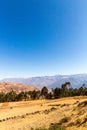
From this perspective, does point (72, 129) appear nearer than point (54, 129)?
Yes

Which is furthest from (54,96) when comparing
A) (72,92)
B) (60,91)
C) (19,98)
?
(19,98)

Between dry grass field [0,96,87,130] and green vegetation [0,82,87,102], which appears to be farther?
green vegetation [0,82,87,102]

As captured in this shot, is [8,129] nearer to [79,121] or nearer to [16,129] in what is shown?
[16,129]

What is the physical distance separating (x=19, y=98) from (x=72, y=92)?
128 ft

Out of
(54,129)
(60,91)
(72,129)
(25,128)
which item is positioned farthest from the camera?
(60,91)

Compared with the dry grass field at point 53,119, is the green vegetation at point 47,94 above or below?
above

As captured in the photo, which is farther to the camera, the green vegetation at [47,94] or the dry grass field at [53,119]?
the green vegetation at [47,94]

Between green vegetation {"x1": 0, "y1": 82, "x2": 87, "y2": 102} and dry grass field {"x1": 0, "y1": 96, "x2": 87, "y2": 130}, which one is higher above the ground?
green vegetation {"x1": 0, "y1": 82, "x2": 87, "y2": 102}

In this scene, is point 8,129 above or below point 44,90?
below

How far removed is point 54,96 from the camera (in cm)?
13988

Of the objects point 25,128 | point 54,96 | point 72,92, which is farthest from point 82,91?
point 25,128

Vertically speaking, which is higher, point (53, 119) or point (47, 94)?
point (47, 94)

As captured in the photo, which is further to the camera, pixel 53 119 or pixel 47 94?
pixel 47 94

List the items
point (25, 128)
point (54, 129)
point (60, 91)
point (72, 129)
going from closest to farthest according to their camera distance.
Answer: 1. point (72, 129)
2. point (54, 129)
3. point (25, 128)
4. point (60, 91)
